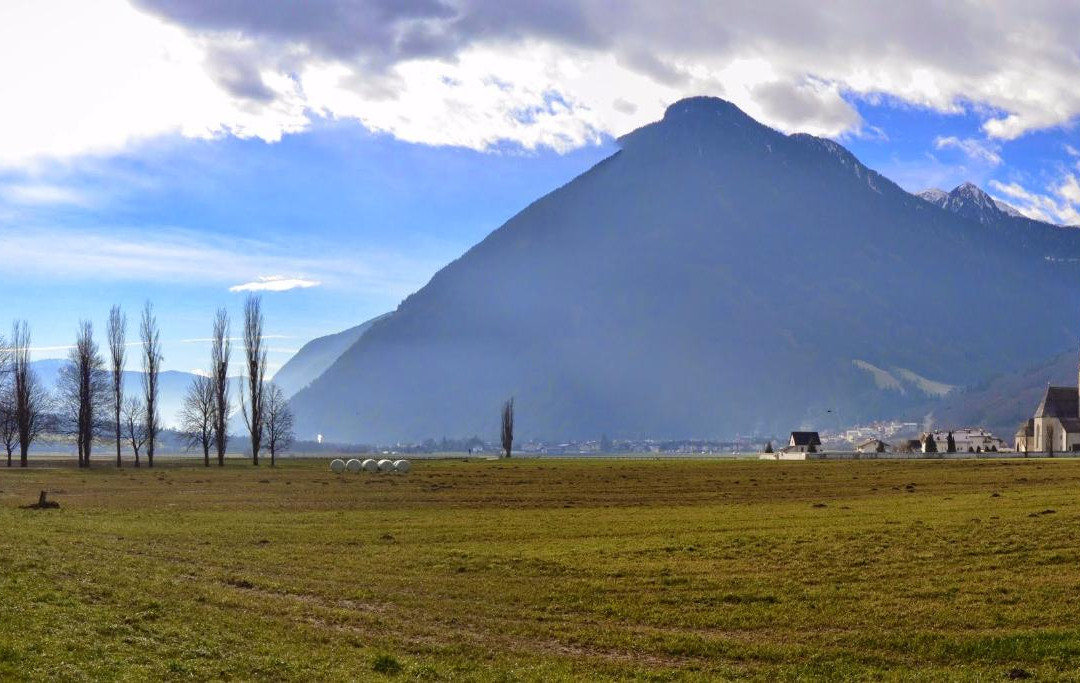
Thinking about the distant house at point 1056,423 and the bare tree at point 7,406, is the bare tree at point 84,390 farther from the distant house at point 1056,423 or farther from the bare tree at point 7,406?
the distant house at point 1056,423

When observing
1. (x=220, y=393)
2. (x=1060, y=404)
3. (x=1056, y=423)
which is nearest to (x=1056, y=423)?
(x=1056, y=423)

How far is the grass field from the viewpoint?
2014 centimetres

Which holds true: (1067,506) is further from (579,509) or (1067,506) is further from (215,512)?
(215,512)

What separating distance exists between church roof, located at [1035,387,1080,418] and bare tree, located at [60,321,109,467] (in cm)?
16745

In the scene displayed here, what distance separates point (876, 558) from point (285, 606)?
19.2 meters

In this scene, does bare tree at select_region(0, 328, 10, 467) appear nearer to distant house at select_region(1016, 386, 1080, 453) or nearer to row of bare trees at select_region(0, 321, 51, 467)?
row of bare trees at select_region(0, 321, 51, 467)

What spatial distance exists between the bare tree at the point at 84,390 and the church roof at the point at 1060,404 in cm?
16745

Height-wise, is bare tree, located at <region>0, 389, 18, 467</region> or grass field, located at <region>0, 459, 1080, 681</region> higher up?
bare tree, located at <region>0, 389, 18, 467</region>

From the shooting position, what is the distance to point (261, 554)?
114ft

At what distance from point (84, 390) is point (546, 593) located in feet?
351

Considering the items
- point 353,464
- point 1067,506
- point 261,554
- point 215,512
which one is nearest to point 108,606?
point 261,554

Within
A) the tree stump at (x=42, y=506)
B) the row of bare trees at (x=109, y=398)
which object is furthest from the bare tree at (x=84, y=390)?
the tree stump at (x=42, y=506)

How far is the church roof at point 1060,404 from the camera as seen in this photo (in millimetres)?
187875

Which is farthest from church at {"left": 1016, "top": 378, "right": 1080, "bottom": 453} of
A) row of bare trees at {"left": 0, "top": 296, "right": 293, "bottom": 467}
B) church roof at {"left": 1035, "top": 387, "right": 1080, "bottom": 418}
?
row of bare trees at {"left": 0, "top": 296, "right": 293, "bottom": 467}
